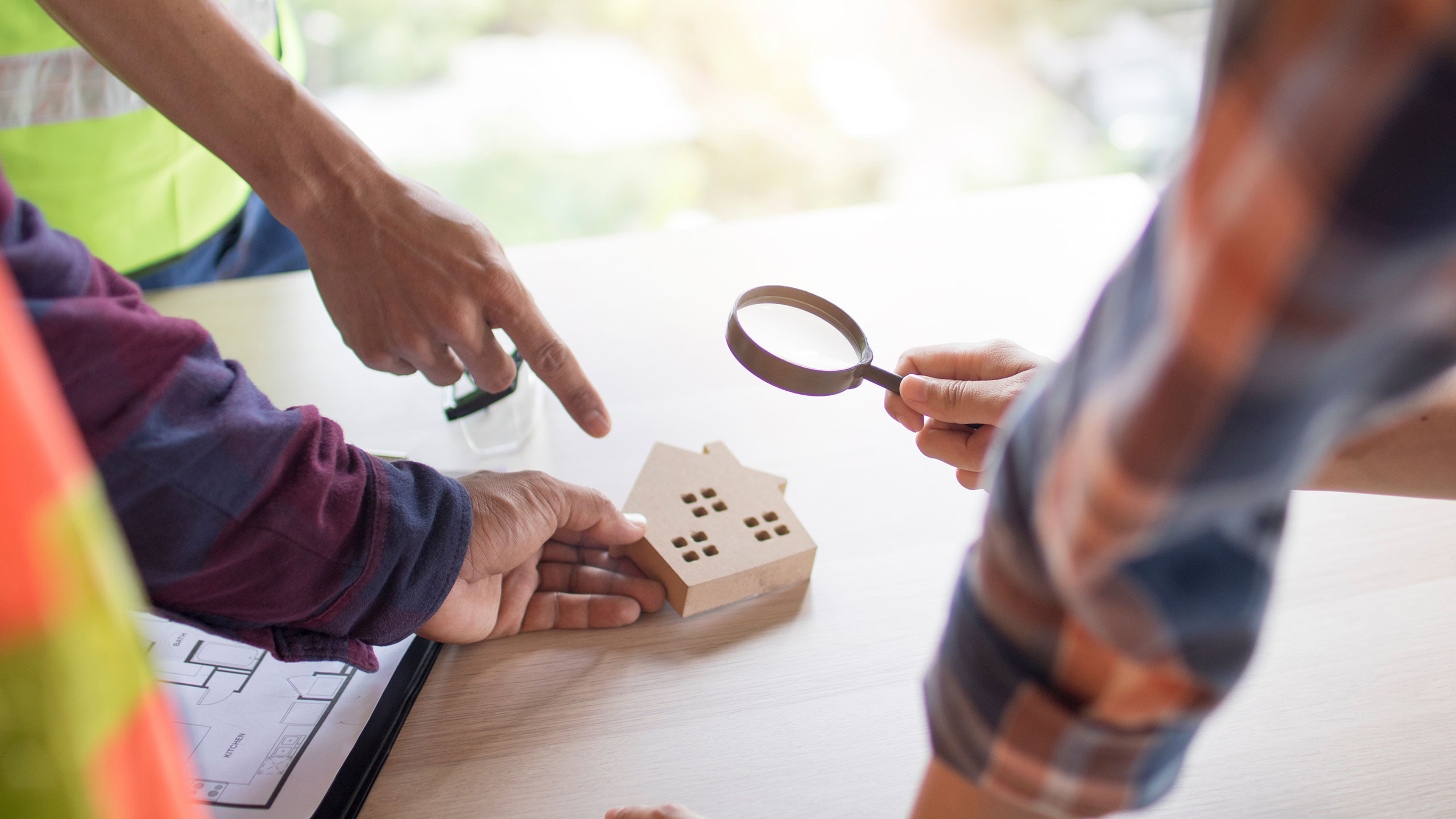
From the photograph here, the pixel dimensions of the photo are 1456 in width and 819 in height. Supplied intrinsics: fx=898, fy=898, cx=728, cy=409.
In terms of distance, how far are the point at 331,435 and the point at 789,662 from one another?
1.29 feet

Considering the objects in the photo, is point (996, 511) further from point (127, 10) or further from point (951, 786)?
point (127, 10)

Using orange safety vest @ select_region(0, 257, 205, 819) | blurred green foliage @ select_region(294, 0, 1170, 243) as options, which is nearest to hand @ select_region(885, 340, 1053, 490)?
orange safety vest @ select_region(0, 257, 205, 819)

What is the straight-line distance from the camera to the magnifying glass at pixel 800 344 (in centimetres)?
81

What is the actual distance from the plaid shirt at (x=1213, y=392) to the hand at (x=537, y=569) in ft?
1.40

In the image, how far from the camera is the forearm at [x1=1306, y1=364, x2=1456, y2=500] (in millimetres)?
622

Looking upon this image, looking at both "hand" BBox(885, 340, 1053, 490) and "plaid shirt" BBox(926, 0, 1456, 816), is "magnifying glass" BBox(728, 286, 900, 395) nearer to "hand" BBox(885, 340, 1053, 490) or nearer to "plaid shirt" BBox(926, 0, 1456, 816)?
"hand" BBox(885, 340, 1053, 490)

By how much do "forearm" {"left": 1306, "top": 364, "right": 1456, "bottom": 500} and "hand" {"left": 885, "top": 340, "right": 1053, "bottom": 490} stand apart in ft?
0.74

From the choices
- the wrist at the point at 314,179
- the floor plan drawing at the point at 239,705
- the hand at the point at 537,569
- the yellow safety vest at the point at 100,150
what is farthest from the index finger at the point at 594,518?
the yellow safety vest at the point at 100,150

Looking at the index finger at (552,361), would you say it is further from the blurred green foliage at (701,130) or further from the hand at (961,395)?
the blurred green foliage at (701,130)

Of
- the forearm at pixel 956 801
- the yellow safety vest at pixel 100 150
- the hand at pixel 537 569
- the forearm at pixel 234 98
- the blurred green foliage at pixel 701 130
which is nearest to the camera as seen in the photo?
the forearm at pixel 956 801

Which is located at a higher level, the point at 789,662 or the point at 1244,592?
the point at 1244,592

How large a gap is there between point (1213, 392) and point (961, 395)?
478 mm

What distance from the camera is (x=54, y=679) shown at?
216 millimetres

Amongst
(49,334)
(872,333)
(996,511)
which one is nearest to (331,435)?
(49,334)
